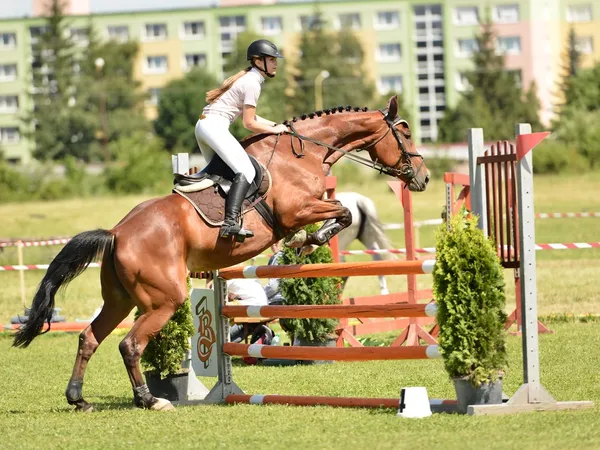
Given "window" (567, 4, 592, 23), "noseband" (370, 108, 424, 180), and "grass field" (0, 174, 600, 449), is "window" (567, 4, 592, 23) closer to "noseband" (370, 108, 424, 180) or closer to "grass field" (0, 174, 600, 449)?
"grass field" (0, 174, 600, 449)

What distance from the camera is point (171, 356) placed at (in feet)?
29.1

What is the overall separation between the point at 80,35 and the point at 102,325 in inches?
3078

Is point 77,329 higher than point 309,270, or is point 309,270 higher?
point 309,270

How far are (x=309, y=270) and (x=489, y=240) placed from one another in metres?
1.52

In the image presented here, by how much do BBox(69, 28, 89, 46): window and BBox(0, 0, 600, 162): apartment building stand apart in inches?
5.4

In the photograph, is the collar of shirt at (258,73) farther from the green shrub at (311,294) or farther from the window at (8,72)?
the window at (8,72)

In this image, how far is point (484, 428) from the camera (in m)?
6.59

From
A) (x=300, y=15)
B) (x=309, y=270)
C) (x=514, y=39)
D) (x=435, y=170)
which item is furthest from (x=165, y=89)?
(x=309, y=270)

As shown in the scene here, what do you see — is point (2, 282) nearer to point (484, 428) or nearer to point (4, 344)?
point (4, 344)

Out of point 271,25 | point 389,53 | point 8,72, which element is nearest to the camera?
point 389,53

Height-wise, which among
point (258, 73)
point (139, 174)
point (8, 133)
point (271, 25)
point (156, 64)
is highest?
point (271, 25)

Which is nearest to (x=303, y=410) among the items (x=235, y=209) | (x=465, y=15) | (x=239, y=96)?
(x=235, y=209)

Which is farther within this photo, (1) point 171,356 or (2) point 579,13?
(2) point 579,13

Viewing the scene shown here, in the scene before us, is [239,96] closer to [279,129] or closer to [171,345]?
[279,129]
